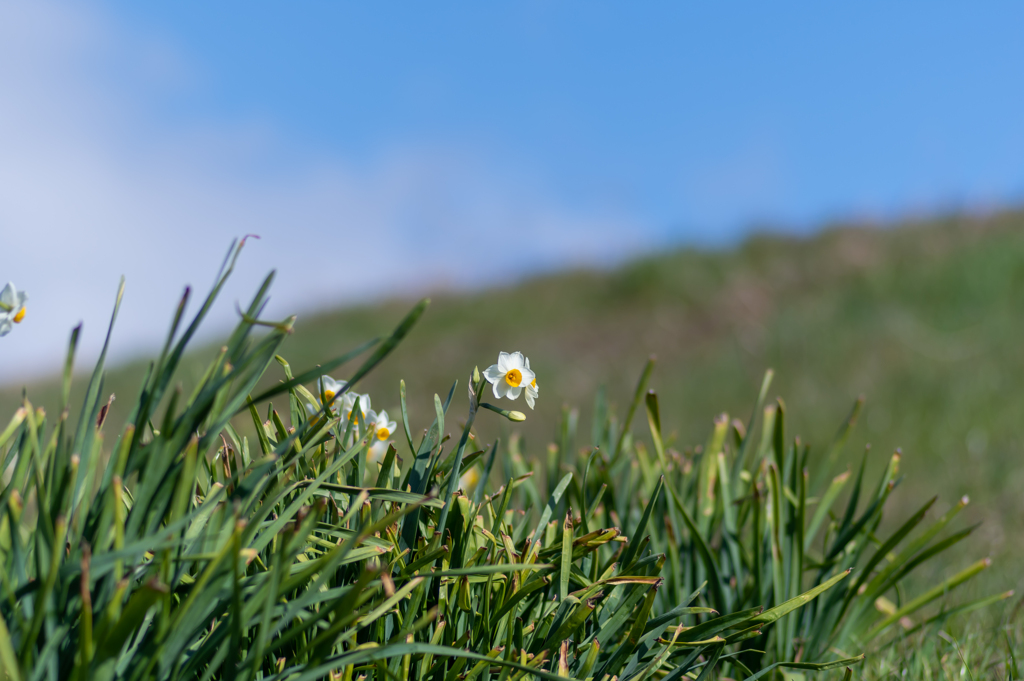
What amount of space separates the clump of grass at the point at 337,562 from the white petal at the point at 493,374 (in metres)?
0.02

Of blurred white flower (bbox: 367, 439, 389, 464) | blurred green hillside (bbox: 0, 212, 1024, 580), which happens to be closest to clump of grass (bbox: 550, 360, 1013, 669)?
blurred white flower (bbox: 367, 439, 389, 464)

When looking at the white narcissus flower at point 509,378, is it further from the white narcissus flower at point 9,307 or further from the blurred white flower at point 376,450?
the white narcissus flower at point 9,307

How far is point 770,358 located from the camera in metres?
5.68

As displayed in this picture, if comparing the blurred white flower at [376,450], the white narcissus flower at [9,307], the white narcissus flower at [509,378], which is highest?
the white narcissus flower at [9,307]

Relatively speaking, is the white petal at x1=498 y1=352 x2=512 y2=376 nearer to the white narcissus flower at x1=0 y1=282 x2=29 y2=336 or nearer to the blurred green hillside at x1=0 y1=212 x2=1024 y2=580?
the blurred green hillside at x1=0 y1=212 x2=1024 y2=580

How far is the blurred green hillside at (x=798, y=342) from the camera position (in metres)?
3.70

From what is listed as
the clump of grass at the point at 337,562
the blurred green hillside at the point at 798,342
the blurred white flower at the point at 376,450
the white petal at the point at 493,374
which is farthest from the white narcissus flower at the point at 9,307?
the white petal at the point at 493,374

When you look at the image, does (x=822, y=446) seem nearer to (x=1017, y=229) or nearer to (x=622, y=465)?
(x=622, y=465)

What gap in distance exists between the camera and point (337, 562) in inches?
32.1

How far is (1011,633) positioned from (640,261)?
7695 millimetres

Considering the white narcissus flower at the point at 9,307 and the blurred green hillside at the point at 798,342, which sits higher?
the white narcissus flower at the point at 9,307

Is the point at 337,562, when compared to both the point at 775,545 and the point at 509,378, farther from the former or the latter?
the point at 775,545

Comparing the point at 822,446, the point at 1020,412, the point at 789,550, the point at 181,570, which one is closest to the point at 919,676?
the point at 789,550

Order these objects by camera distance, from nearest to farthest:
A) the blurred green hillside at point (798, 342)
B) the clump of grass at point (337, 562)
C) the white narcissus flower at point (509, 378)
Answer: the clump of grass at point (337, 562) < the white narcissus flower at point (509, 378) < the blurred green hillside at point (798, 342)
